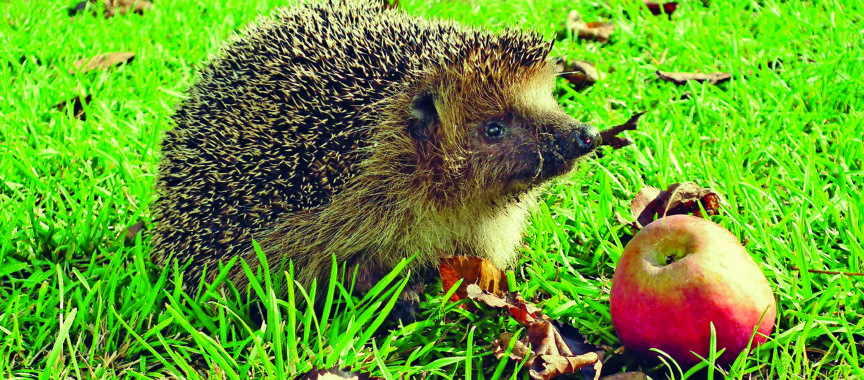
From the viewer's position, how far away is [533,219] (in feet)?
13.0

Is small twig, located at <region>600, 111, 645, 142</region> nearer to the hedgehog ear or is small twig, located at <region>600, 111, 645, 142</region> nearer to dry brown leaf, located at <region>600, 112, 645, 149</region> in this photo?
dry brown leaf, located at <region>600, 112, 645, 149</region>

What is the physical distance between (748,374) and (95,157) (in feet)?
12.6

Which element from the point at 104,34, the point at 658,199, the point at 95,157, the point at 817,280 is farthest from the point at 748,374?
the point at 104,34

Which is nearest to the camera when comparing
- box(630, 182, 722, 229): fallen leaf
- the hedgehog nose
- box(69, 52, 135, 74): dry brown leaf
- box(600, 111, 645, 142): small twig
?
the hedgehog nose

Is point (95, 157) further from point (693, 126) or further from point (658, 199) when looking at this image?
point (693, 126)

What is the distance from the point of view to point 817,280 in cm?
334

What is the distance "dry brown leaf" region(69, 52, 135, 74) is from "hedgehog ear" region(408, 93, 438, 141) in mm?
3113

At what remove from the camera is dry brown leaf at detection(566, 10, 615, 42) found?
5.79 metres

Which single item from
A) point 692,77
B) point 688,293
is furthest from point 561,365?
point 692,77

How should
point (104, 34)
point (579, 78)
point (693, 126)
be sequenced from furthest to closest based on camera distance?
point (104, 34), point (579, 78), point (693, 126)

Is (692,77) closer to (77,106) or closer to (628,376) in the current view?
(628,376)

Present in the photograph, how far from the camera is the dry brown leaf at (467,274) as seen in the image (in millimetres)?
3428

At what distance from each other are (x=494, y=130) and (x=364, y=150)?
0.61m

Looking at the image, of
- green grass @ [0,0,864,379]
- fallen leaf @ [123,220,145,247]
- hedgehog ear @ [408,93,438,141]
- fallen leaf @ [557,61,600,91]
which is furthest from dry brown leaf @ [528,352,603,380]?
fallen leaf @ [557,61,600,91]
